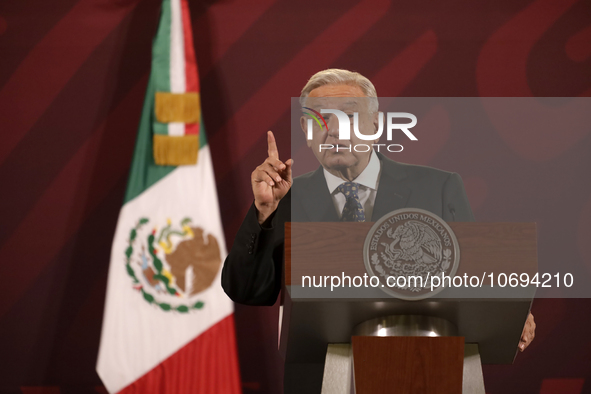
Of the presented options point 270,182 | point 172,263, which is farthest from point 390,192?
point 172,263

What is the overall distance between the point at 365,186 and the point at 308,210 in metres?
0.15

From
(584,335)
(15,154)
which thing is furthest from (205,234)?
(584,335)

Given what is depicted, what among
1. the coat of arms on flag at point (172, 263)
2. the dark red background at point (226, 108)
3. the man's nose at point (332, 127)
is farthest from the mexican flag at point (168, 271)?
the man's nose at point (332, 127)

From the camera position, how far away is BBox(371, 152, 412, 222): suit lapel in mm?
1376

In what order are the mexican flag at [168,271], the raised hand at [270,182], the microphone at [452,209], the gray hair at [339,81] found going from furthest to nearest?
1. the mexican flag at [168,271]
2. the gray hair at [339,81]
3. the microphone at [452,209]
4. the raised hand at [270,182]

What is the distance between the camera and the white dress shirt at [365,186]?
1.38m

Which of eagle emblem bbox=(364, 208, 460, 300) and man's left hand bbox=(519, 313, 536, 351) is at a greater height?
eagle emblem bbox=(364, 208, 460, 300)

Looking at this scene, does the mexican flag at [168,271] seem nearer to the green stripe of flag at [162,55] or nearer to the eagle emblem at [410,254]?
the green stripe of flag at [162,55]

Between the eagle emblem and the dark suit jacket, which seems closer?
the eagle emblem

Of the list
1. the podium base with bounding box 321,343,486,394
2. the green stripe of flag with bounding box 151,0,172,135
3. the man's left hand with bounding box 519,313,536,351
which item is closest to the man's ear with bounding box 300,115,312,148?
the podium base with bounding box 321,343,486,394

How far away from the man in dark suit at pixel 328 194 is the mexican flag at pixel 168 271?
1366mm

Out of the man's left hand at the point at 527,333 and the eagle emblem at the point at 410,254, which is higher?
the eagle emblem at the point at 410,254

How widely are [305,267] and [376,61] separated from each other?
7.91 ft

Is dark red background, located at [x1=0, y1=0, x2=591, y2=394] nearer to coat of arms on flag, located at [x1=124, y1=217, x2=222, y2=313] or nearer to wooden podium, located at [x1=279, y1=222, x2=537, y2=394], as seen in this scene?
coat of arms on flag, located at [x1=124, y1=217, x2=222, y2=313]
